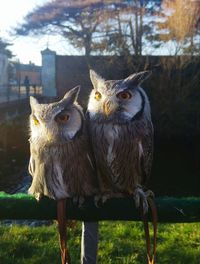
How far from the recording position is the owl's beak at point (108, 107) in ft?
6.17

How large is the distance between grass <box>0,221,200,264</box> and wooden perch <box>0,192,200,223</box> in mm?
1657

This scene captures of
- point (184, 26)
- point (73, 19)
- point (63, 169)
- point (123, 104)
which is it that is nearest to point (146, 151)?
point (123, 104)

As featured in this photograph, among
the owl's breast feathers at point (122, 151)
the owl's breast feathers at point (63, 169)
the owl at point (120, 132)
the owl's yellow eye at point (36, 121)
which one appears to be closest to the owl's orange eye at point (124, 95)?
the owl at point (120, 132)

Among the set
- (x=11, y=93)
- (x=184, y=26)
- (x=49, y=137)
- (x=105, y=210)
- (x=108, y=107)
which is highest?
→ (x=184, y=26)

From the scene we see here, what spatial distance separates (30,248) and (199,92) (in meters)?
10.8

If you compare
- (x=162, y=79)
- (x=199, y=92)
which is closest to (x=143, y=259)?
(x=162, y=79)

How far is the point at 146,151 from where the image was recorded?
2.09 metres

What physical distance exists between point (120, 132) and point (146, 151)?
21cm

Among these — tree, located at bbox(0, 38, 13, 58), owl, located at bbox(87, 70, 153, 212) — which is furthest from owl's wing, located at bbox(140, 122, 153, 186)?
tree, located at bbox(0, 38, 13, 58)

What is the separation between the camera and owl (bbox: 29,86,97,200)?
182 cm

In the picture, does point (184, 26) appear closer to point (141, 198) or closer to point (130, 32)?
point (130, 32)

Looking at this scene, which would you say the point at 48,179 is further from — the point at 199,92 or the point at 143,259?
the point at 199,92

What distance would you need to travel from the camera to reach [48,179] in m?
1.89

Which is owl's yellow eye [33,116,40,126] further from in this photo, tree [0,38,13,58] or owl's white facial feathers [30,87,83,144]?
tree [0,38,13,58]
